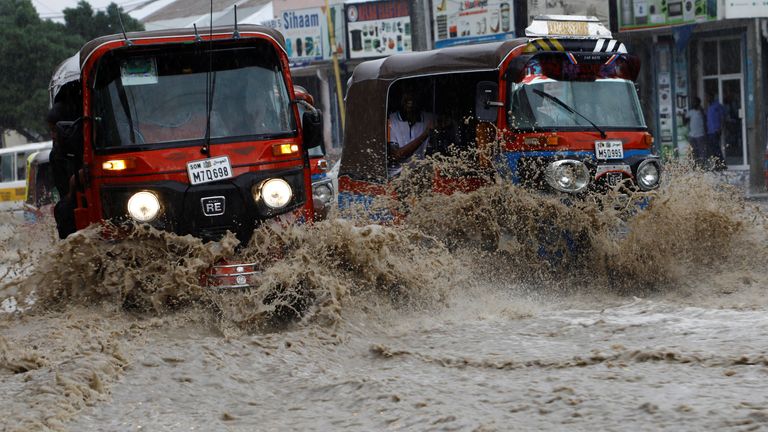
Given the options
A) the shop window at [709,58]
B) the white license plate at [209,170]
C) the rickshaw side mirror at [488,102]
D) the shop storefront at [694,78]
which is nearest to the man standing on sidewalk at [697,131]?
the shop storefront at [694,78]

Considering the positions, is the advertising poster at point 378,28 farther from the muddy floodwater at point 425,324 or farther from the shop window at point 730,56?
the muddy floodwater at point 425,324

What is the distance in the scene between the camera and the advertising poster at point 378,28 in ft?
94.7

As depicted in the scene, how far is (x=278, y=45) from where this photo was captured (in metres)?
8.33

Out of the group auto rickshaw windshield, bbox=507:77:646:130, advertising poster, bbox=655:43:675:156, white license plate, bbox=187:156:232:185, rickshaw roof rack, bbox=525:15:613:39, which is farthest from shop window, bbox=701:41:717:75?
white license plate, bbox=187:156:232:185

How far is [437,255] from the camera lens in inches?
364

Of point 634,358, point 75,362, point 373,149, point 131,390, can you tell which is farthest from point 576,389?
point 373,149

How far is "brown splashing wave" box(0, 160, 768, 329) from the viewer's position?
25.7 ft

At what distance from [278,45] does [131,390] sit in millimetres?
3197

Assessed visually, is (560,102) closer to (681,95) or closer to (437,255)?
(437,255)

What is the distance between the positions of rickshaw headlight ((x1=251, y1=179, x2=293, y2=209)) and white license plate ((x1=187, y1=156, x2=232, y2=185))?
25 centimetres

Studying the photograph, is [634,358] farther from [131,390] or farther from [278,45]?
[278,45]

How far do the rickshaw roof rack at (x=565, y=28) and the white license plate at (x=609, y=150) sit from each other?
3.54 ft

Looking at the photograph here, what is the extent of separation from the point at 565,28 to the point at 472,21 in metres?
15.5

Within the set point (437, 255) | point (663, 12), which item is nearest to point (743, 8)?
point (663, 12)
